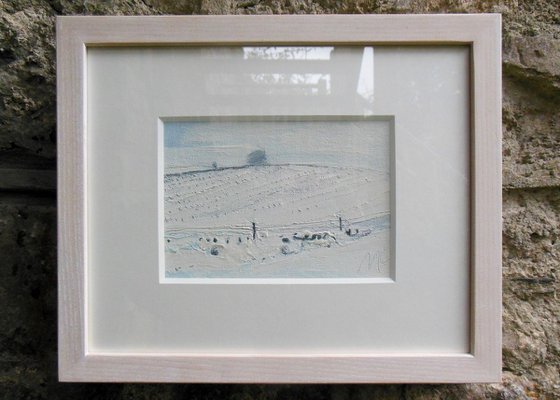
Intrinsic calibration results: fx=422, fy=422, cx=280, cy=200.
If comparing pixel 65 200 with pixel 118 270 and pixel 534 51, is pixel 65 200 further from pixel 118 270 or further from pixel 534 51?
pixel 534 51

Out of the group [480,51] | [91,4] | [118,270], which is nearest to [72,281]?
[118,270]

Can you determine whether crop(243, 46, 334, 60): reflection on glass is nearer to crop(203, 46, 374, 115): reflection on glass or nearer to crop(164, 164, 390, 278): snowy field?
crop(203, 46, 374, 115): reflection on glass

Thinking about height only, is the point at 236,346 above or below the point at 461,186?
below

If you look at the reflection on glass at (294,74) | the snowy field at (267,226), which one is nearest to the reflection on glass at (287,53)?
the reflection on glass at (294,74)

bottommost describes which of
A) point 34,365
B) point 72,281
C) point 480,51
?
point 34,365

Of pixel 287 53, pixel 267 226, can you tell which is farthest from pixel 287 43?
pixel 267 226

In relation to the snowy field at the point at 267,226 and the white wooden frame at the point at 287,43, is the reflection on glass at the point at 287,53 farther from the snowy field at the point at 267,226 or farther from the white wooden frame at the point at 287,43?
the snowy field at the point at 267,226
